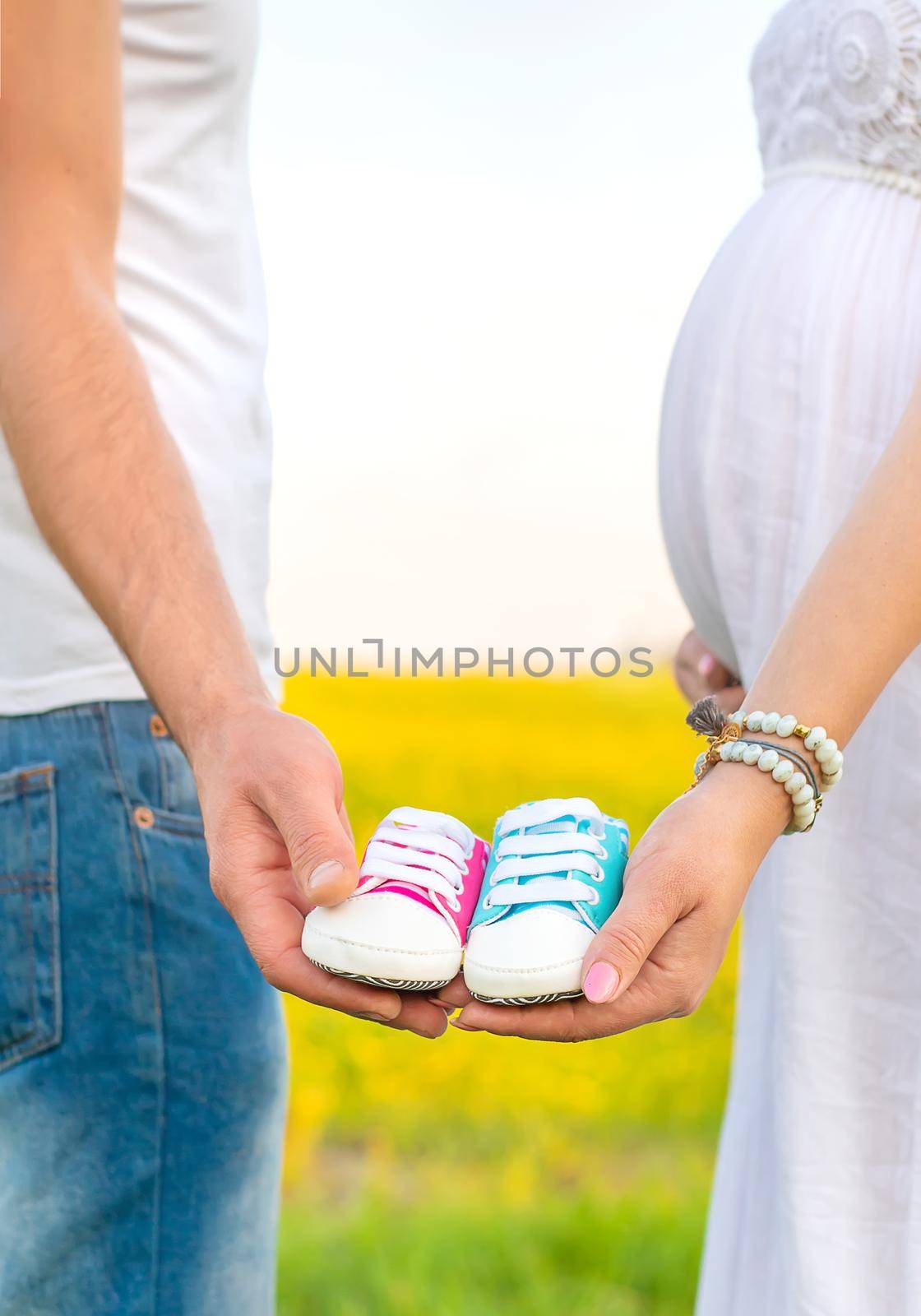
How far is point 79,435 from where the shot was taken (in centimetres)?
110

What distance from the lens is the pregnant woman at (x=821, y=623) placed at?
0.97 meters

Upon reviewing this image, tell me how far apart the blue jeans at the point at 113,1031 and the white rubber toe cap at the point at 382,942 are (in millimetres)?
310

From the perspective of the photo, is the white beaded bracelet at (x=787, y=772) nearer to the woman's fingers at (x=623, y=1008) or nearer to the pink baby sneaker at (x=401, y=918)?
the woman's fingers at (x=623, y=1008)

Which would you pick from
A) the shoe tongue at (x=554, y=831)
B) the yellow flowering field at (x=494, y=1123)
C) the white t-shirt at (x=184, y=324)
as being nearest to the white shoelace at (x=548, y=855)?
the shoe tongue at (x=554, y=831)

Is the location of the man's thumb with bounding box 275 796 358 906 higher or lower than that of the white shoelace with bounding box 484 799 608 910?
higher

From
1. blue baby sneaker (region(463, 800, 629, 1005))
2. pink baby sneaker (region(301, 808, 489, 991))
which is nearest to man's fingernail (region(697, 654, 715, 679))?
blue baby sneaker (region(463, 800, 629, 1005))

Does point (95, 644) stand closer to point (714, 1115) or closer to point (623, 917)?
point (623, 917)

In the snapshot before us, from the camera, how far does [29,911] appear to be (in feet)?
3.83

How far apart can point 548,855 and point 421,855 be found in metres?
0.10

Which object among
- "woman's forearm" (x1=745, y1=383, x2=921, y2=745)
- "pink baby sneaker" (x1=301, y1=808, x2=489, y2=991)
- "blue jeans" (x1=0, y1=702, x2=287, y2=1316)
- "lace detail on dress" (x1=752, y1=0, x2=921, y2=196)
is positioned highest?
"lace detail on dress" (x1=752, y1=0, x2=921, y2=196)

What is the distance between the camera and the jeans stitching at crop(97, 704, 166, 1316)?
3.91ft

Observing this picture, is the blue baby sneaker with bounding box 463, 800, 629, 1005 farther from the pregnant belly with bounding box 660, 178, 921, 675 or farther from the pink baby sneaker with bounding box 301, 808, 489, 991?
the pregnant belly with bounding box 660, 178, 921, 675

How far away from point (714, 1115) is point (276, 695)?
2.74 meters

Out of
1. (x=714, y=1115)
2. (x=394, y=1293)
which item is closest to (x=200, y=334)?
(x=394, y=1293)
